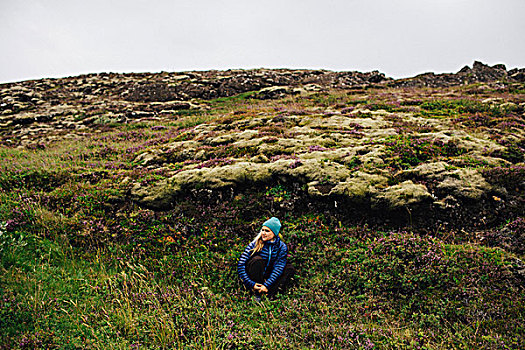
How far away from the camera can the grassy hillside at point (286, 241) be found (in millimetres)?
4996

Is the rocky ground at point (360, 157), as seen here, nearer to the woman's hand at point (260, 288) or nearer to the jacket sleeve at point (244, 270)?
the jacket sleeve at point (244, 270)

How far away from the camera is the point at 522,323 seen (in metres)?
4.77

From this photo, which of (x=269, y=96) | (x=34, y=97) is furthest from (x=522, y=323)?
(x=34, y=97)

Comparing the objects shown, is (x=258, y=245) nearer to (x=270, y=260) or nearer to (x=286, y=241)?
(x=270, y=260)

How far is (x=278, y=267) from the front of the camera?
6488mm

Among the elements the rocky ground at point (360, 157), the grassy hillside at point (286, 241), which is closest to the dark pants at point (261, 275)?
the grassy hillside at point (286, 241)

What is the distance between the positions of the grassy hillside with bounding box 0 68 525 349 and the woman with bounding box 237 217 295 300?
0.35 m

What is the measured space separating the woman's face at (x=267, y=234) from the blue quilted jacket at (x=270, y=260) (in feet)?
0.60

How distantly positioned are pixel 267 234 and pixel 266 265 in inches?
30.1

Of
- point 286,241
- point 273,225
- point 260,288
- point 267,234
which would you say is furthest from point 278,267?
point 286,241

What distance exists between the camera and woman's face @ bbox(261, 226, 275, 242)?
661 cm

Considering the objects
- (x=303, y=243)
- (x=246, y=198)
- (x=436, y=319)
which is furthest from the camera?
(x=246, y=198)

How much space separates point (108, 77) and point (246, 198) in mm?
55063

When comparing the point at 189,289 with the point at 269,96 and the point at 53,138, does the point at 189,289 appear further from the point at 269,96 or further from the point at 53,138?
the point at 269,96
